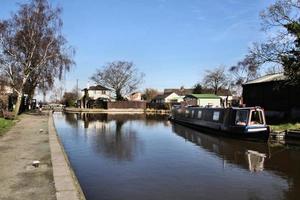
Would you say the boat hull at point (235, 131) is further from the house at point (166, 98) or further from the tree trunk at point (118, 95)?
the house at point (166, 98)

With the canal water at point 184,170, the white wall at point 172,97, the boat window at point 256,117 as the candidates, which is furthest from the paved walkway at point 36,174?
the white wall at point 172,97

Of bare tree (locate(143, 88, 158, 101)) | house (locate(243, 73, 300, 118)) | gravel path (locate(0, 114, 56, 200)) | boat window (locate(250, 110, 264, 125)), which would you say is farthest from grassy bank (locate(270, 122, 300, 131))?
bare tree (locate(143, 88, 158, 101))

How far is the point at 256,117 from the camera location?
2548 centimetres

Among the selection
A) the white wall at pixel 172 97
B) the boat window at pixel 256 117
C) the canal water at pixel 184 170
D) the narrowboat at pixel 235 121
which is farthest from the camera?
the white wall at pixel 172 97

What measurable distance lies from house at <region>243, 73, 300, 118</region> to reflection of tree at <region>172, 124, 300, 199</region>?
862 centimetres

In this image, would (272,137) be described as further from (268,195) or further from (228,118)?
(268,195)

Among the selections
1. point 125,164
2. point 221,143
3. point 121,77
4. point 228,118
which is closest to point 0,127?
point 125,164

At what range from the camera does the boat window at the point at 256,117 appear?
82.2 feet

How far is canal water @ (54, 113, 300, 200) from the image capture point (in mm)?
10828

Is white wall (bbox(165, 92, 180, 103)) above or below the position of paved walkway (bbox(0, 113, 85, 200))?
above

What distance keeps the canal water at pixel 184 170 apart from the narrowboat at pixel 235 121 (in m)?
1.14

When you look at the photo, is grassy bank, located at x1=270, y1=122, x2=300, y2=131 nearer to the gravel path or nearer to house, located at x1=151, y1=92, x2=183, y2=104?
the gravel path

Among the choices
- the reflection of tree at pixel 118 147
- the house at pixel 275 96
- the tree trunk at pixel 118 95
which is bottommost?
the reflection of tree at pixel 118 147

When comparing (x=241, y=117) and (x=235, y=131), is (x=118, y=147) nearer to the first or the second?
(x=235, y=131)
